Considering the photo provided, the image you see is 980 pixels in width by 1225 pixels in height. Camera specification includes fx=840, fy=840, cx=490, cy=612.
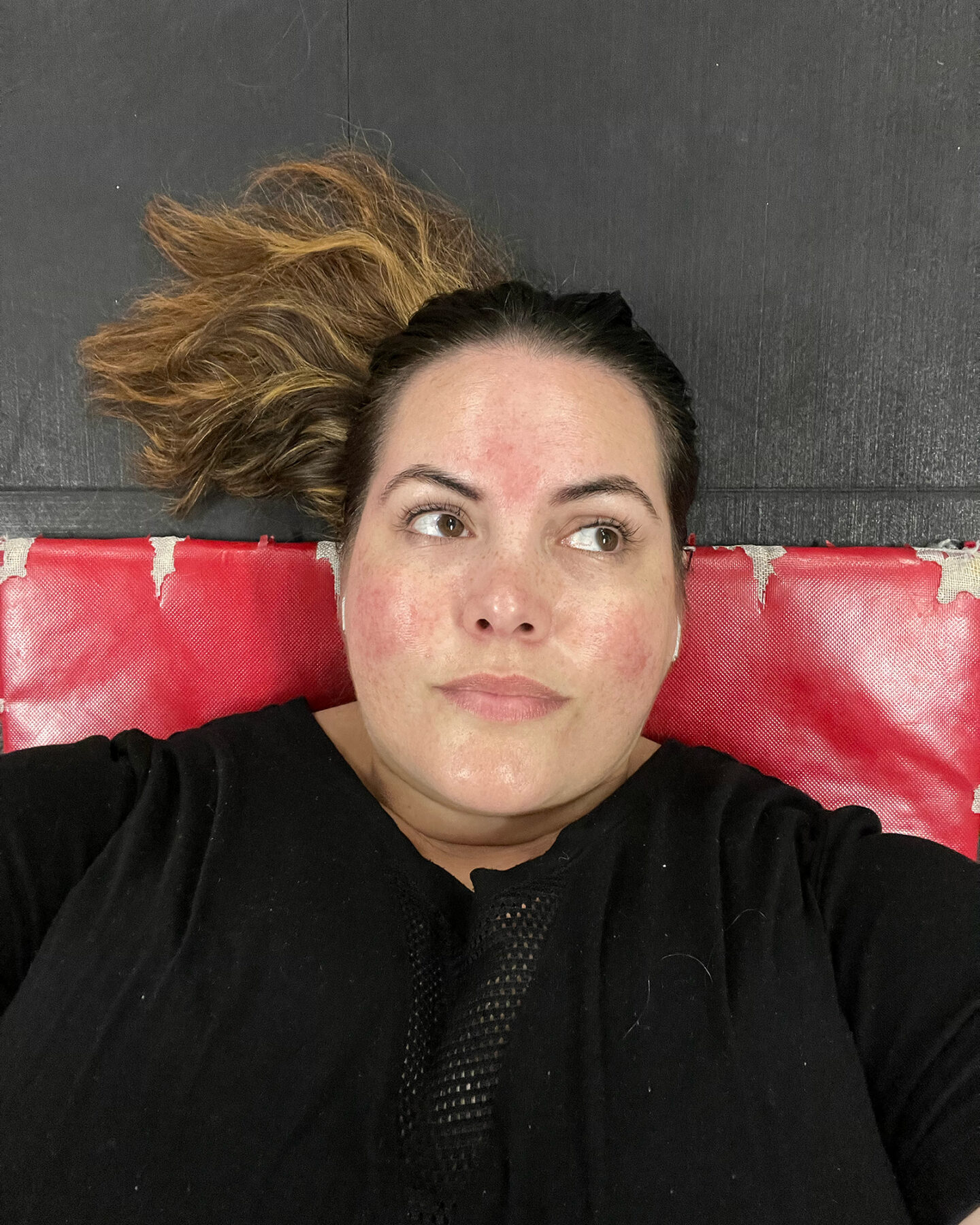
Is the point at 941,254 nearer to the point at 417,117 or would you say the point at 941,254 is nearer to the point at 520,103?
the point at 520,103

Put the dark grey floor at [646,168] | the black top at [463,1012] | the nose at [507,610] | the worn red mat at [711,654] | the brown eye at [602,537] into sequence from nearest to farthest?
the black top at [463,1012] → the nose at [507,610] → the brown eye at [602,537] → the worn red mat at [711,654] → the dark grey floor at [646,168]

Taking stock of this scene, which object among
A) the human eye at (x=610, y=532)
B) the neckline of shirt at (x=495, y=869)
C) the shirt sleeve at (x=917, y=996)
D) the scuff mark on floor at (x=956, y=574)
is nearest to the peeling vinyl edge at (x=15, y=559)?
the neckline of shirt at (x=495, y=869)

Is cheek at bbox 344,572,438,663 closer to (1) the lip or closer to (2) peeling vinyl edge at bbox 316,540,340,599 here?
(1) the lip

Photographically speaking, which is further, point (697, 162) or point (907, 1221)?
point (697, 162)

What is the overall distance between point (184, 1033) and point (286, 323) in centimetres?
94

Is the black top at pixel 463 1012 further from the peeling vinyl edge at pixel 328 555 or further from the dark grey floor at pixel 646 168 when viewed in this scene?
the dark grey floor at pixel 646 168

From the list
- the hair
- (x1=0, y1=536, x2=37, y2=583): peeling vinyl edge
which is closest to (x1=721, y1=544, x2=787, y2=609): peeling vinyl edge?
the hair

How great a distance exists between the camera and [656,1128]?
2.39 feet

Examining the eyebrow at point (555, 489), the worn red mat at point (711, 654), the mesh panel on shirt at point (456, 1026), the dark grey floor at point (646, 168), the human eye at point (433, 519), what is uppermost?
the dark grey floor at point (646, 168)

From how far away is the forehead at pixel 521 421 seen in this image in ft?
2.86

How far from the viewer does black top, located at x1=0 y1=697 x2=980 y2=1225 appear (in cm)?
71

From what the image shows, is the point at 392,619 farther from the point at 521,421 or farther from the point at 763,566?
the point at 763,566

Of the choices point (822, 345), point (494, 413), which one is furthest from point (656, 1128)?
point (822, 345)

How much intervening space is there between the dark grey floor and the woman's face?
0.45 metres
